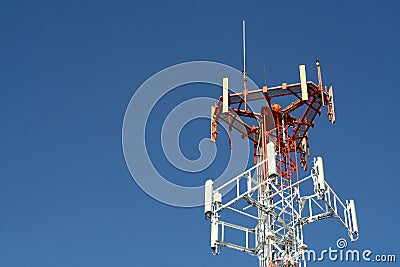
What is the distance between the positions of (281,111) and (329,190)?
6.51 m

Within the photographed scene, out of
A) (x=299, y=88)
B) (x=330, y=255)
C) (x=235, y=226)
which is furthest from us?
(x=299, y=88)

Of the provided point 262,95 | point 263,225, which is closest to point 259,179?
point 263,225

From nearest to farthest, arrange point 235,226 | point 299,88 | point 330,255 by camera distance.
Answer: point 330,255
point 235,226
point 299,88

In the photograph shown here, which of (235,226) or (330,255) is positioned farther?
(235,226)

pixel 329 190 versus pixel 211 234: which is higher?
pixel 329 190

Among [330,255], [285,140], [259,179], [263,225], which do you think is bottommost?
[330,255]

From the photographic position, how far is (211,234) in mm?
34094

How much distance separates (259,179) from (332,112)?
557 centimetres

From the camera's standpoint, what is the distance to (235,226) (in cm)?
3528

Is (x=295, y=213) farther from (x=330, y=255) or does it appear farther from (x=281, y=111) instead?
(x=281, y=111)

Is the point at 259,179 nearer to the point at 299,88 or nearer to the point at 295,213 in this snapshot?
the point at 295,213

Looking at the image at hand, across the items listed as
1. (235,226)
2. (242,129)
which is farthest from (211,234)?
(242,129)

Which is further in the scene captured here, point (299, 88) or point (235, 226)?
point (299, 88)

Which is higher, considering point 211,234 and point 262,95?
point 262,95
